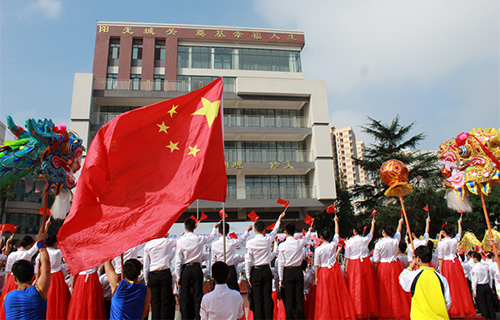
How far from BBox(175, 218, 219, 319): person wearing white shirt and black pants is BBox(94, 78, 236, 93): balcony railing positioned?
56.6 ft

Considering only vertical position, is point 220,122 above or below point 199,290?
above

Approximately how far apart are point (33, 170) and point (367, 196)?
2211cm

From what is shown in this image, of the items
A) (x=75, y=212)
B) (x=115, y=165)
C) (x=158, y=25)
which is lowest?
(x=75, y=212)

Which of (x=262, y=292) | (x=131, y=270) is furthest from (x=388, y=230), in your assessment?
(x=131, y=270)

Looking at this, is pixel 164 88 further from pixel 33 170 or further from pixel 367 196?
pixel 33 170

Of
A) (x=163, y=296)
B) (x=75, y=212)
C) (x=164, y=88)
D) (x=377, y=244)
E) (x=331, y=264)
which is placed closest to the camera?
(x=75, y=212)

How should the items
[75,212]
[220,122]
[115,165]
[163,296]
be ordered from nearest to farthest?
[75,212]
[115,165]
[220,122]
[163,296]

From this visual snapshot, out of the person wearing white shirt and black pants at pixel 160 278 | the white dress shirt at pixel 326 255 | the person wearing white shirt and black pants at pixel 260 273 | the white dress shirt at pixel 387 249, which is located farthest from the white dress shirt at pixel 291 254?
the person wearing white shirt and black pants at pixel 160 278

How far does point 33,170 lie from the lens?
5.00 m

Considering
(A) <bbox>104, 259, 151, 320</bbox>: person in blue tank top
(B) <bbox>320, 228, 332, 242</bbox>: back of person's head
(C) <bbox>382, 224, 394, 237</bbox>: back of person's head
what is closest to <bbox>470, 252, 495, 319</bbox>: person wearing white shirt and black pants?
(C) <bbox>382, 224, 394, 237</bbox>: back of person's head

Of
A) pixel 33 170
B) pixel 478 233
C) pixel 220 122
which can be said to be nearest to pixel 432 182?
pixel 478 233

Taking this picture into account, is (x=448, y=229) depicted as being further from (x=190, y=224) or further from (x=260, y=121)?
(x=260, y=121)

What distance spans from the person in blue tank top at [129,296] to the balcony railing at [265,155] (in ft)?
61.2

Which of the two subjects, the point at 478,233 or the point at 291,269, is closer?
the point at 291,269
